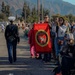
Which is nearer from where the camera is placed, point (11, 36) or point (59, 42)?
point (59, 42)

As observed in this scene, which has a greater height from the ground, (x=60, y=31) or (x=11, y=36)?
(x=60, y=31)

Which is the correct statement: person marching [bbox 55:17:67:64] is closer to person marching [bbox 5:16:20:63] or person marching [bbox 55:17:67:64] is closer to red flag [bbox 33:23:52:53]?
red flag [bbox 33:23:52:53]

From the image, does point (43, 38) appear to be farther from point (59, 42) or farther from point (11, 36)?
point (59, 42)

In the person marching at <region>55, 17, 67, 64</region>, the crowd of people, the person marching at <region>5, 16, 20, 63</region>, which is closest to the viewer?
the crowd of people

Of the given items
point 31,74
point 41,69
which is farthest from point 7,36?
point 31,74

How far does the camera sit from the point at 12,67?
15.1m

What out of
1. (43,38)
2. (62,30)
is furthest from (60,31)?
(43,38)

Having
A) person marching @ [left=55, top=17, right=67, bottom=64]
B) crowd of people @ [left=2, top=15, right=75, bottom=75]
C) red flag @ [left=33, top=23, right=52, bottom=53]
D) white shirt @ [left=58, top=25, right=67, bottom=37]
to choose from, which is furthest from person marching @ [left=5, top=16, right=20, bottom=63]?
white shirt @ [left=58, top=25, right=67, bottom=37]

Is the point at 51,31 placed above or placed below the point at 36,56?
above

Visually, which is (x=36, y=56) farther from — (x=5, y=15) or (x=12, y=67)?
(x=5, y=15)

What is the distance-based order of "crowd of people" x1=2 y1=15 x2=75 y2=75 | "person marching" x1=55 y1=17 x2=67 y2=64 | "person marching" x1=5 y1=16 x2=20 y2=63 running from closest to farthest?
"crowd of people" x1=2 y1=15 x2=75 y2=75, "person marching" x1=55 y1=17 x2=67 y2=64, "person marching" x1=5 y1=16 x2=20 y2=63

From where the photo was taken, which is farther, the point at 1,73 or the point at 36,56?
the point at 36,56

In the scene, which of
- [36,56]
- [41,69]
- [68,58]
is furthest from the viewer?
[36,56]

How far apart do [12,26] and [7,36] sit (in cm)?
46
